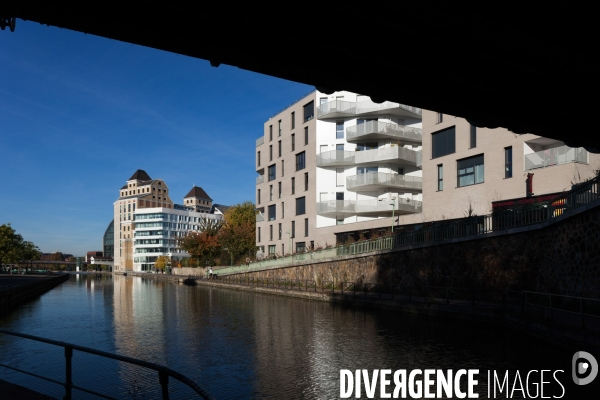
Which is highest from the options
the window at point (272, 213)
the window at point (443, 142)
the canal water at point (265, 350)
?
the window at point (443, 142)

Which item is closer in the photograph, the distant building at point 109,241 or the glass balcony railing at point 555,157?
the glass balcony railing at point 555,157

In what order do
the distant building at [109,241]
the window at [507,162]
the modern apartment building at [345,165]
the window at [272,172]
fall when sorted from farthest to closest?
the distant building at [109,241] → the window at [272,172] → the modern apartment building at [345,165] → the window at [507,162]

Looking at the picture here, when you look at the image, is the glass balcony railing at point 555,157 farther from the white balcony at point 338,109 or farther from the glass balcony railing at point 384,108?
the white balcony at point 338,109

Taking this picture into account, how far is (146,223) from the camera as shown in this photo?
14562 centimetres

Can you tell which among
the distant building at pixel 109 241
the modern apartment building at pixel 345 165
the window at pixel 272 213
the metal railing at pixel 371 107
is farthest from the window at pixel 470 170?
the distant building at pixel 109 241

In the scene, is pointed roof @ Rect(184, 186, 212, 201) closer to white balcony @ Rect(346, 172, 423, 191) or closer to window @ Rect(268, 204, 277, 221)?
window @ Rect(268, 204, 277, 221)

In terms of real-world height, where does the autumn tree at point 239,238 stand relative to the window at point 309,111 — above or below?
below

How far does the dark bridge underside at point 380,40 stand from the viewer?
6074 millimetres

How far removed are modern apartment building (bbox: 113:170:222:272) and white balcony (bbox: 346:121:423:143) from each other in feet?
298

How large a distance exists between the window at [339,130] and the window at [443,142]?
15140 mm

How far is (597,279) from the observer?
1833 centimetres

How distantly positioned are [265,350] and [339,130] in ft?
125

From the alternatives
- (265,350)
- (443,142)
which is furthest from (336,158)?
(265,350)

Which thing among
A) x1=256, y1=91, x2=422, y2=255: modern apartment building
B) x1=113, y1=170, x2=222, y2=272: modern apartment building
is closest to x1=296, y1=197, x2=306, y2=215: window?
x1=256, y1=91, x2=422, y2=255: modern apartment building
